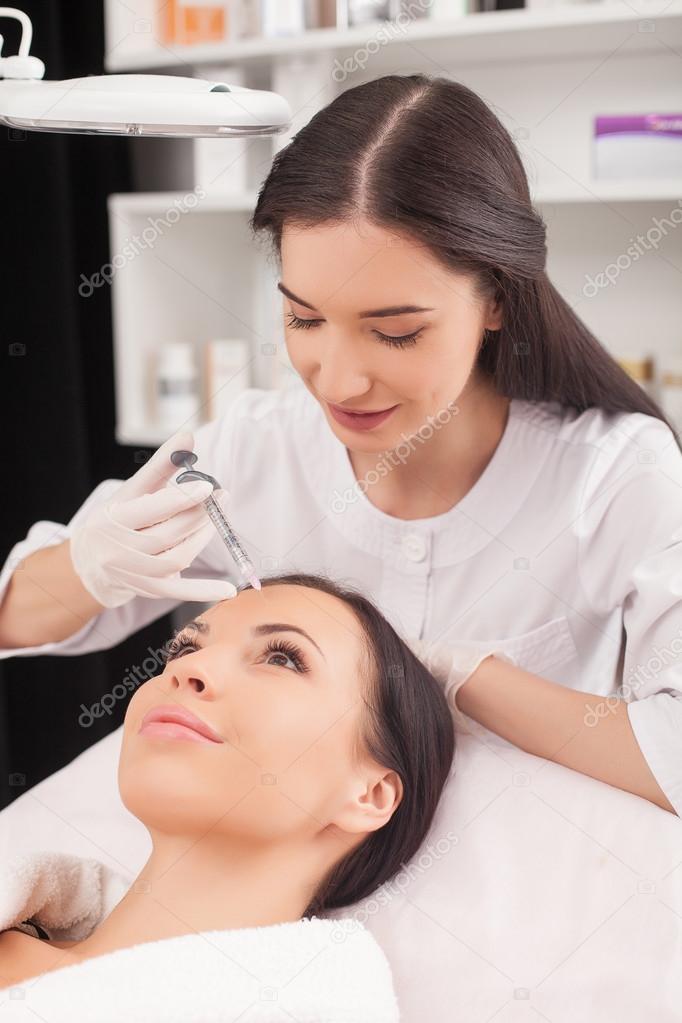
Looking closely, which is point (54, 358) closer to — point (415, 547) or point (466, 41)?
point (466, 41)

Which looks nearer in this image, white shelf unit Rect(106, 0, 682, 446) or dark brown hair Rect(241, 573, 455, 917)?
dark brown hair Rect(241, 573, 455, 917)

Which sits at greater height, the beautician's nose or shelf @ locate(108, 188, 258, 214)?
the beautician's nose

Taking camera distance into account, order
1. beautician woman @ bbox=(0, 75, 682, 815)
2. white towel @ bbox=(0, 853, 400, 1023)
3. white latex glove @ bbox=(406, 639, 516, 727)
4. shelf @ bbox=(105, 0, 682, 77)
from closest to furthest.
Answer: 1. white towel @ bbox=(0, 853, 400, 1023)
2. beautician woman @ bbox=(0, 75, 682, 815)
3. white latex glove @ bbox=(406, 639, 516, 727)
4. shelf @ bbox=(105, 0, 682, 77)

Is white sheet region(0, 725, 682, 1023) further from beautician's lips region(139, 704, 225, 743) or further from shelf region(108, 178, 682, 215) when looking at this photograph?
shelf region(108, 178, 682, 215)

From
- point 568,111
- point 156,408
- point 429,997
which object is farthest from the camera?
point 156,408

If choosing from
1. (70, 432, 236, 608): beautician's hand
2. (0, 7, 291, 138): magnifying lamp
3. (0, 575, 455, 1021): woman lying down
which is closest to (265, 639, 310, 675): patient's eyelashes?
(0, 575, 455, 1021): woman lying down

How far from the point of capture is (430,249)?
1142mm

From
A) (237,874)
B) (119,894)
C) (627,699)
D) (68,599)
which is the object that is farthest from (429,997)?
(68,599)

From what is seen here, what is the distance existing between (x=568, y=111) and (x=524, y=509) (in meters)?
1.07

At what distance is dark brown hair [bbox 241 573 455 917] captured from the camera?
1.15 m

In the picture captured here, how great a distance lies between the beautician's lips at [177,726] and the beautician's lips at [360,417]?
0.39 metres

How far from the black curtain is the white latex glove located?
1.20 m

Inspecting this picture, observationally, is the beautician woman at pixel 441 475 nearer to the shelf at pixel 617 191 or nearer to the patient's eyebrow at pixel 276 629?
the patient's eyebrow at pixel 276 629

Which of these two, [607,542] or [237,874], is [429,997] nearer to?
[237,874]
